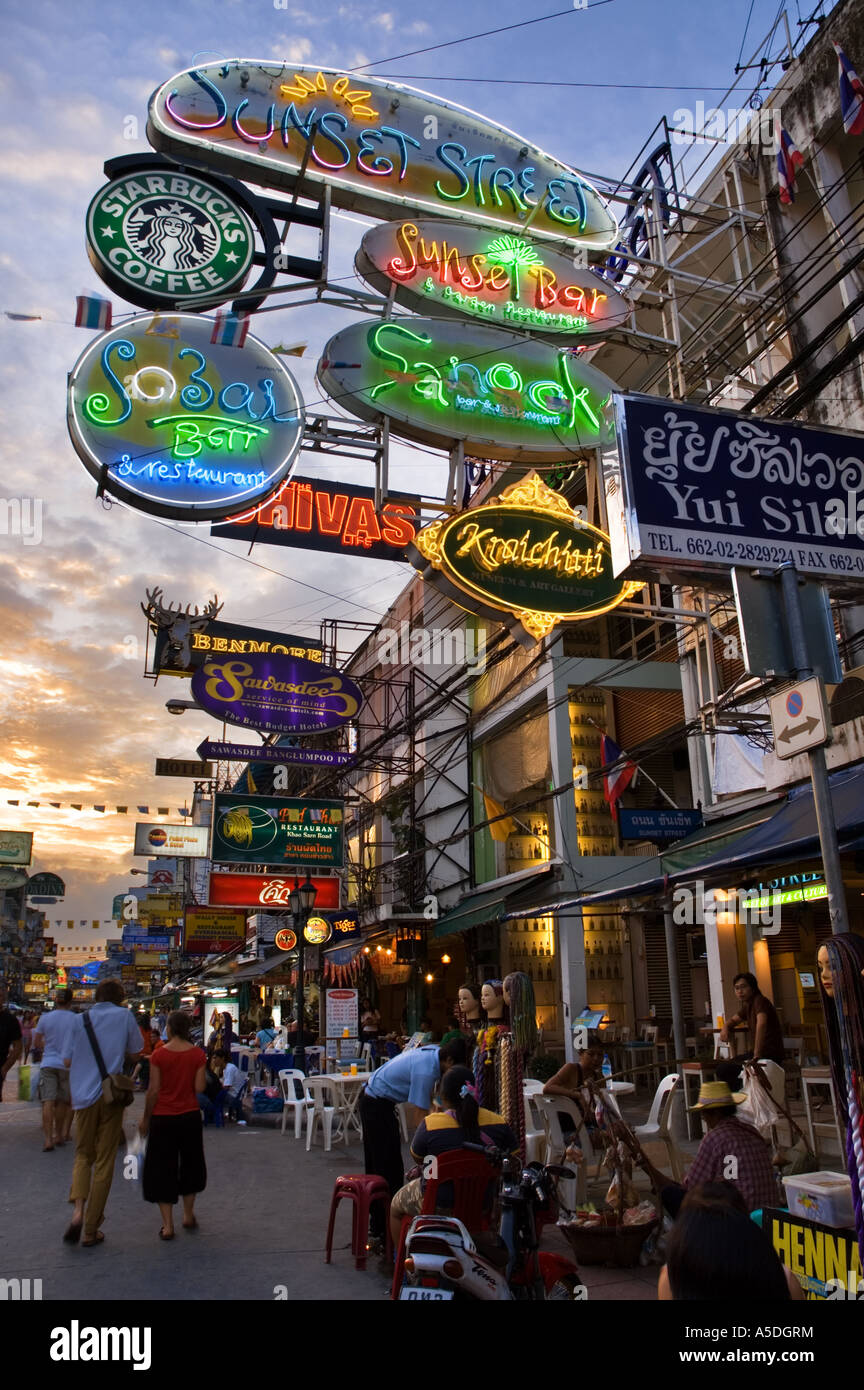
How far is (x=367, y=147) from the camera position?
11.7 m

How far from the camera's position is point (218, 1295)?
5.48 meters

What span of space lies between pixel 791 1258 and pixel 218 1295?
3370 millimetres

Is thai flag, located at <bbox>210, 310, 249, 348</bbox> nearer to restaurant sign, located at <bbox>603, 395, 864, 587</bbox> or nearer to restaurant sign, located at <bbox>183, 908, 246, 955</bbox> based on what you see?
restaurant sign, located at <bbox>603, 395, 864, 587</bbox>

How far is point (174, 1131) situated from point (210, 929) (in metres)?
29.9

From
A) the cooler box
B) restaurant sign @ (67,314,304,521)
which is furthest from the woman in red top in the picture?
restaurant sign @ (67,314,304,521)

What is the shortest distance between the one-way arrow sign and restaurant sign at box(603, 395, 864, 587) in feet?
6.17

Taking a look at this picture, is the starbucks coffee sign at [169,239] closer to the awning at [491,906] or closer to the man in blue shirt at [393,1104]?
the man in blue shirt at [393,1104]

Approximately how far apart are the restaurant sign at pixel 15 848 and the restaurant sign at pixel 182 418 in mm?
65589

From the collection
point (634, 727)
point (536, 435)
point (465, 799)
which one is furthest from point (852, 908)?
point (465, 799)

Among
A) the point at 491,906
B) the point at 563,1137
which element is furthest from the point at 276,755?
the point at 563,1137

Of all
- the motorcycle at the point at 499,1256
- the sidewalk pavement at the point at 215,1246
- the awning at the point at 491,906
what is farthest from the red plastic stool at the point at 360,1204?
the awning at the point at 491,906

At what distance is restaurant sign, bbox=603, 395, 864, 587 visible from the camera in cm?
614

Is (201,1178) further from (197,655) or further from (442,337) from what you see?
(197,655)

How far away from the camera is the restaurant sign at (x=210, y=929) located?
35688 millimetres
